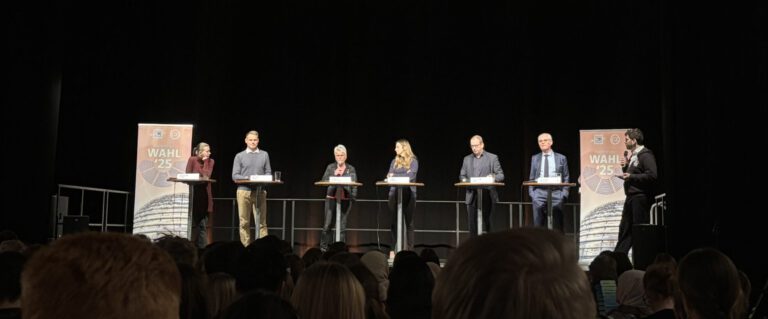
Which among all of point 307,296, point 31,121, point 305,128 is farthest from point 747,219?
point 305,128

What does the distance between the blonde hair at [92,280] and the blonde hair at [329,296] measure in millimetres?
1264

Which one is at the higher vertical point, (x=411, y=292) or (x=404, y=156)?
(x=404, y=156)

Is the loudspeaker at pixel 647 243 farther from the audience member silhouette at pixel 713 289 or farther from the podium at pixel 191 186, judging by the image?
the podium at pixel 191 186

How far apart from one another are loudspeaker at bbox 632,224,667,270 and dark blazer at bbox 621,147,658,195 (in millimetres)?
1283

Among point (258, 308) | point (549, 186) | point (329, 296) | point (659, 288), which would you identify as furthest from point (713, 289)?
point (549, 186)

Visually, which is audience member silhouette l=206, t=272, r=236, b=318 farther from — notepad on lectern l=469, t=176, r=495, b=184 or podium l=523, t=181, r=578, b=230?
notepad on lectern l=469, t=176, r=495, b=184

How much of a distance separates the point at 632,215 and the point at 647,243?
5.07 ft

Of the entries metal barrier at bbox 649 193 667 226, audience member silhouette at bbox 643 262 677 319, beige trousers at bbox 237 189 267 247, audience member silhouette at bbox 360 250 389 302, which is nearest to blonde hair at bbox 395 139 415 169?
beige trousers at bbox 237 189 267 247

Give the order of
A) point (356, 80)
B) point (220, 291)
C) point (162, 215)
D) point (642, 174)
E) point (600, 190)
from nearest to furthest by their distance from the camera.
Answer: point (220, 291) → point (642, 174) → point (600, 190) → point (162, 215) → point (356, 80)

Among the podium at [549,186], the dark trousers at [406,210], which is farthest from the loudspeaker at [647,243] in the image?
the dark trousers at [406,210]

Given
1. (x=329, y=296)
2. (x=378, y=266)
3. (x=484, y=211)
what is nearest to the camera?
(x=329, y=296)

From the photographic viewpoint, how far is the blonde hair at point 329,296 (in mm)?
2271

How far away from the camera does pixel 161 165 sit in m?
10.2

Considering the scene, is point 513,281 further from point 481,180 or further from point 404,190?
point 404,190
